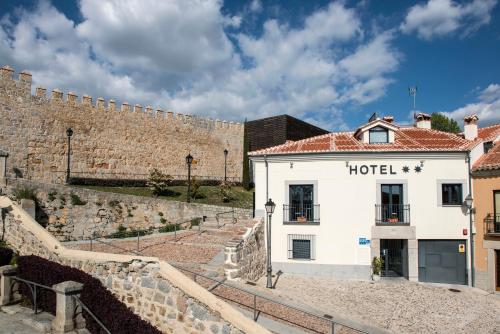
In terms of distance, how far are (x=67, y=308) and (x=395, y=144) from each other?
46.1 ft

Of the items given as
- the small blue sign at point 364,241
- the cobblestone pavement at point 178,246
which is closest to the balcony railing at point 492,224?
the small blue sign at point 364,241

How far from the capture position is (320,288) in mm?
14180

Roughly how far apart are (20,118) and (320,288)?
18.6 m

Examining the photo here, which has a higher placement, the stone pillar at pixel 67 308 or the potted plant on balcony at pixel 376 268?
the stone pillar at pixel 67 308

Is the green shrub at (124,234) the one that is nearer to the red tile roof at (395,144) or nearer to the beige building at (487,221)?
the red tile roof at (395,144)

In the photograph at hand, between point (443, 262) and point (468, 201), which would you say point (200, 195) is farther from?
point (468, 201)

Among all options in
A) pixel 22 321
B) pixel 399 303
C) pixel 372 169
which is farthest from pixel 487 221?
pixel 22 321

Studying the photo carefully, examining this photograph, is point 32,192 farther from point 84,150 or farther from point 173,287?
point 173,287

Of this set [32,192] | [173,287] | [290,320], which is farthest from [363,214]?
[32,192]

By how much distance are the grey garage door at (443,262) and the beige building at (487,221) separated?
1.81 feet

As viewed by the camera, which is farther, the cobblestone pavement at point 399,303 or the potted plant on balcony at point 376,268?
the potted plant on balcony at point 376,268

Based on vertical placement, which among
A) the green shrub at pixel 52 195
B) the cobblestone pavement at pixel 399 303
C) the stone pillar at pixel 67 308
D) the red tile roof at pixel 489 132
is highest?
the red tile roof at pixel 489 132

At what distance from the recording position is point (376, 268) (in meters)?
15.7

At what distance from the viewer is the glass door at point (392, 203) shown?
53.1 feet
